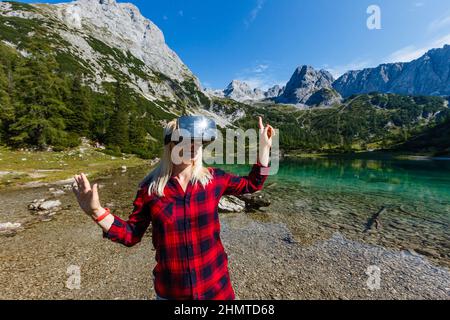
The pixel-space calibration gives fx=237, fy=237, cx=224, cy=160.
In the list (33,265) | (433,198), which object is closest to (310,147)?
(433,198)

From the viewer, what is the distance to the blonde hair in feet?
10.3

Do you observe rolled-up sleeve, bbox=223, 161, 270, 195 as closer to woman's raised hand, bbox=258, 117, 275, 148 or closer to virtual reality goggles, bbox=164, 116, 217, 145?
woman's raised hand, bbox=258, 117, 275, 148

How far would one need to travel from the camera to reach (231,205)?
19.9 metres

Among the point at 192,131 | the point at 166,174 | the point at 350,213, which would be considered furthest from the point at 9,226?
the point at 350,213

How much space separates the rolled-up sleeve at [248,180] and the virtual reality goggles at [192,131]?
0.68m

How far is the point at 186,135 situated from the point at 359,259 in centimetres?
1243

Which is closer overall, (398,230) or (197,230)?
(197,230)

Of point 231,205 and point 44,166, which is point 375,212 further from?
point 44,166

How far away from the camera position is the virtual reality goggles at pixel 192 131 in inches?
130

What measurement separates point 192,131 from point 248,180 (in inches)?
47.0

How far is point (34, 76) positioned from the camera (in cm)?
4975

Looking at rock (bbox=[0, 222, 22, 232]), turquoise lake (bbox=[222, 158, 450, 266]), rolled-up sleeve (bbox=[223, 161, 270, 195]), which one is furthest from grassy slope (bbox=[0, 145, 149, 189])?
rolled-up sleeve (bbox=[223, 161, 270, 195])
